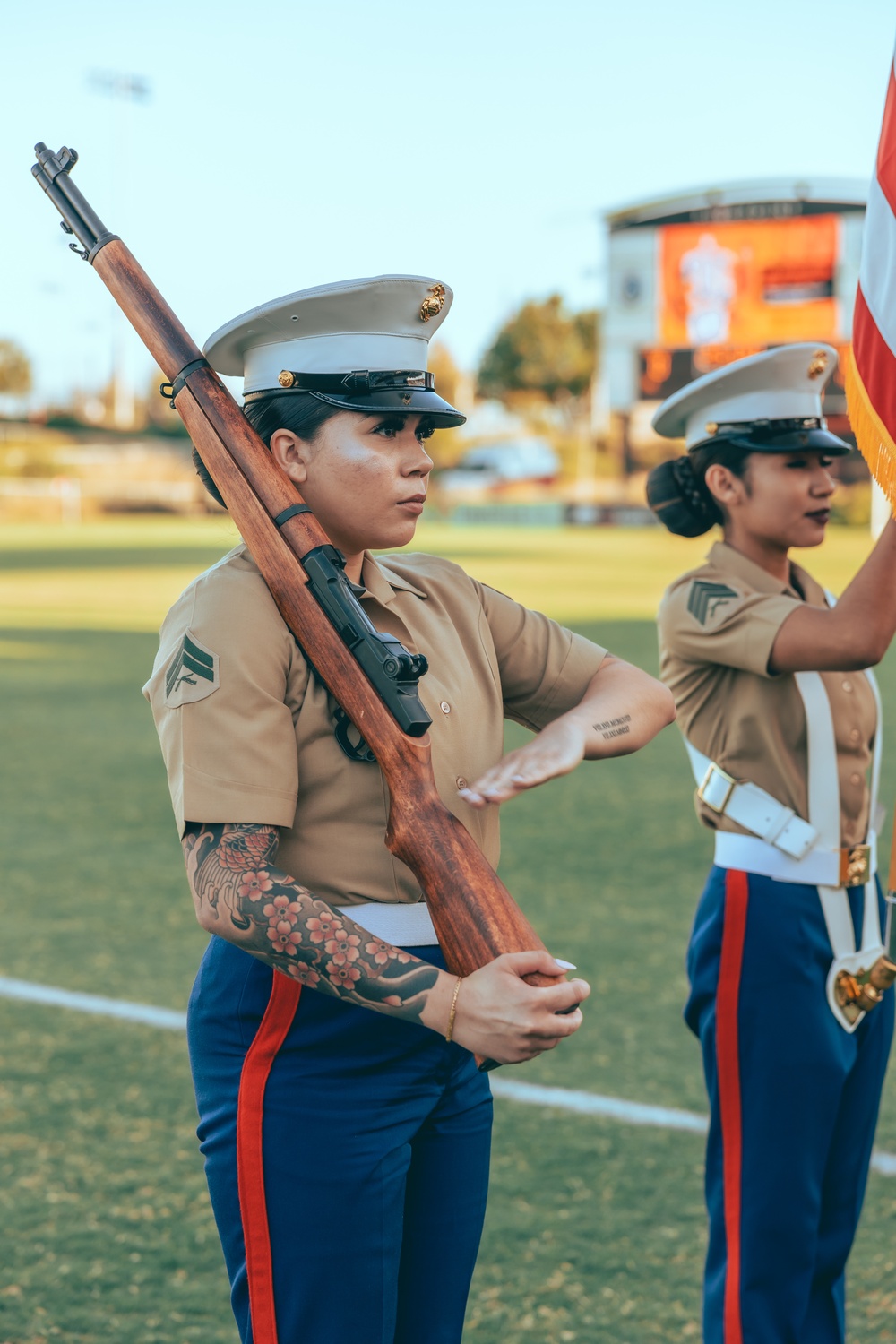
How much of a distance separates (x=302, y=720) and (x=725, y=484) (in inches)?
57.9

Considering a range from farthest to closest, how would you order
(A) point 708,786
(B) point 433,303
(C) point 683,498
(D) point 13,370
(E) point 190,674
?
(D) point 13,370 < (C) point 683,498 < (A) point 708,786 < (B) point 433,303 < (E) point 190,674

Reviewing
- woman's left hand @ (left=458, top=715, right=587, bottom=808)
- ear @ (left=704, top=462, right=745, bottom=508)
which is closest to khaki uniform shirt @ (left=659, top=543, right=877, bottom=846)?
ear @ (left=704, top=462, right=745, bottom=508)

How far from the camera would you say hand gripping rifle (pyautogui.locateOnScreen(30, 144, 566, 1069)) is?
190cm

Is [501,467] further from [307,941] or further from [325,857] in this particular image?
[307,941]

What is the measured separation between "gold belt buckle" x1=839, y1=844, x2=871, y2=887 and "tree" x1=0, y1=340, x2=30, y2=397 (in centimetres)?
7422

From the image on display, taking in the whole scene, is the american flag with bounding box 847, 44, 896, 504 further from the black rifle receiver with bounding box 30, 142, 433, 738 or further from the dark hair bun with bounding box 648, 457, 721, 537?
the black rifle receiver with bounding box 30, 142, 433, 738

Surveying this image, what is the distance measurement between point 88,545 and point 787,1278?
35.0 m

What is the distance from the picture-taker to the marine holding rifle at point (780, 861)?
2826 millimetres

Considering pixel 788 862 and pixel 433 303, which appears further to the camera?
pixel 788 862

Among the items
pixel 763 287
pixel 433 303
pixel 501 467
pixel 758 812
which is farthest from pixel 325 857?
pixel 501 467

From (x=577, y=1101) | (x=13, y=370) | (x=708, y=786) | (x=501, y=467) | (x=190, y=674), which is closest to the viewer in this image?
(x=190, y=674)

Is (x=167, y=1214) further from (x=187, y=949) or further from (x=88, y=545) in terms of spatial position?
(x=88, y=545)

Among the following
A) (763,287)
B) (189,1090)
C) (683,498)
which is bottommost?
(189,1090)

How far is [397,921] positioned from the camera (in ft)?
6.71
